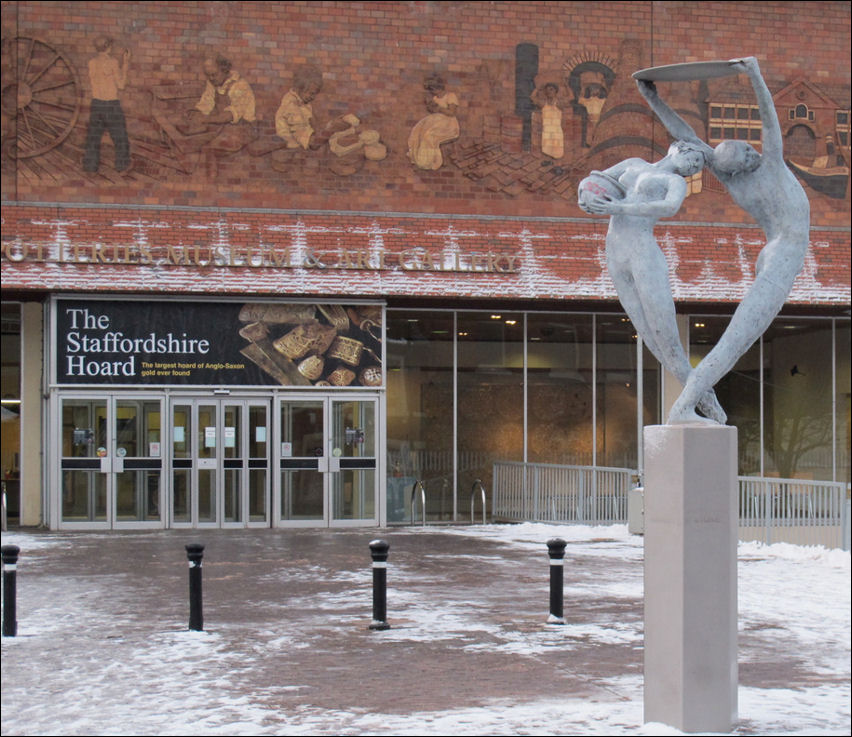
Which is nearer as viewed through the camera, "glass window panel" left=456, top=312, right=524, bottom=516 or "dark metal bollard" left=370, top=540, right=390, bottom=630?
"dark metal bollard" left=370, top=540, right=390, bottom=630

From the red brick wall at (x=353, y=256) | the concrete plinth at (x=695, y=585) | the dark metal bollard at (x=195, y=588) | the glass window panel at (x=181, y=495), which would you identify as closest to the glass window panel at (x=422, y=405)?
the red brick wall at (x=353, y=256)

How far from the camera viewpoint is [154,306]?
80.0 ft

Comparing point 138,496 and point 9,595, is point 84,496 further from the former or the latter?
point 9,595

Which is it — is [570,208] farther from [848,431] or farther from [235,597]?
[235,597]

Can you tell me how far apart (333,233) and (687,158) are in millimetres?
15648

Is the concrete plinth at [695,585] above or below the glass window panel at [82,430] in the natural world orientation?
below

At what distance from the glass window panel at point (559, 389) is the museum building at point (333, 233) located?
125mm

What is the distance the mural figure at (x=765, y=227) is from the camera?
30.9ft

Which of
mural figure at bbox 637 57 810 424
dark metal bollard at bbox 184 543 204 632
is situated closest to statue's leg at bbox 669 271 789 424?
mural figure at bbox 637 57 810 424

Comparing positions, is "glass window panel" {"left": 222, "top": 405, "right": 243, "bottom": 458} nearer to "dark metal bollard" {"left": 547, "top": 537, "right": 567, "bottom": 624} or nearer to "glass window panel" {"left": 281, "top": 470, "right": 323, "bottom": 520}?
"glass window panel" {"left": 281, "top": 470, "right": 323, "bottom": 520}

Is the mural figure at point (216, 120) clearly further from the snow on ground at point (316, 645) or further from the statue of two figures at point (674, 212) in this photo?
the statue of two figures at point (674, 212)

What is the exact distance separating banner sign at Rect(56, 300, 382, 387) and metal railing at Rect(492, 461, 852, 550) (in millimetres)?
3609

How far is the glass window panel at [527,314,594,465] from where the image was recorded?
89.2 feet

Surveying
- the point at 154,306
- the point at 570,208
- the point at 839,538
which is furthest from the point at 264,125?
the point at 839,538
